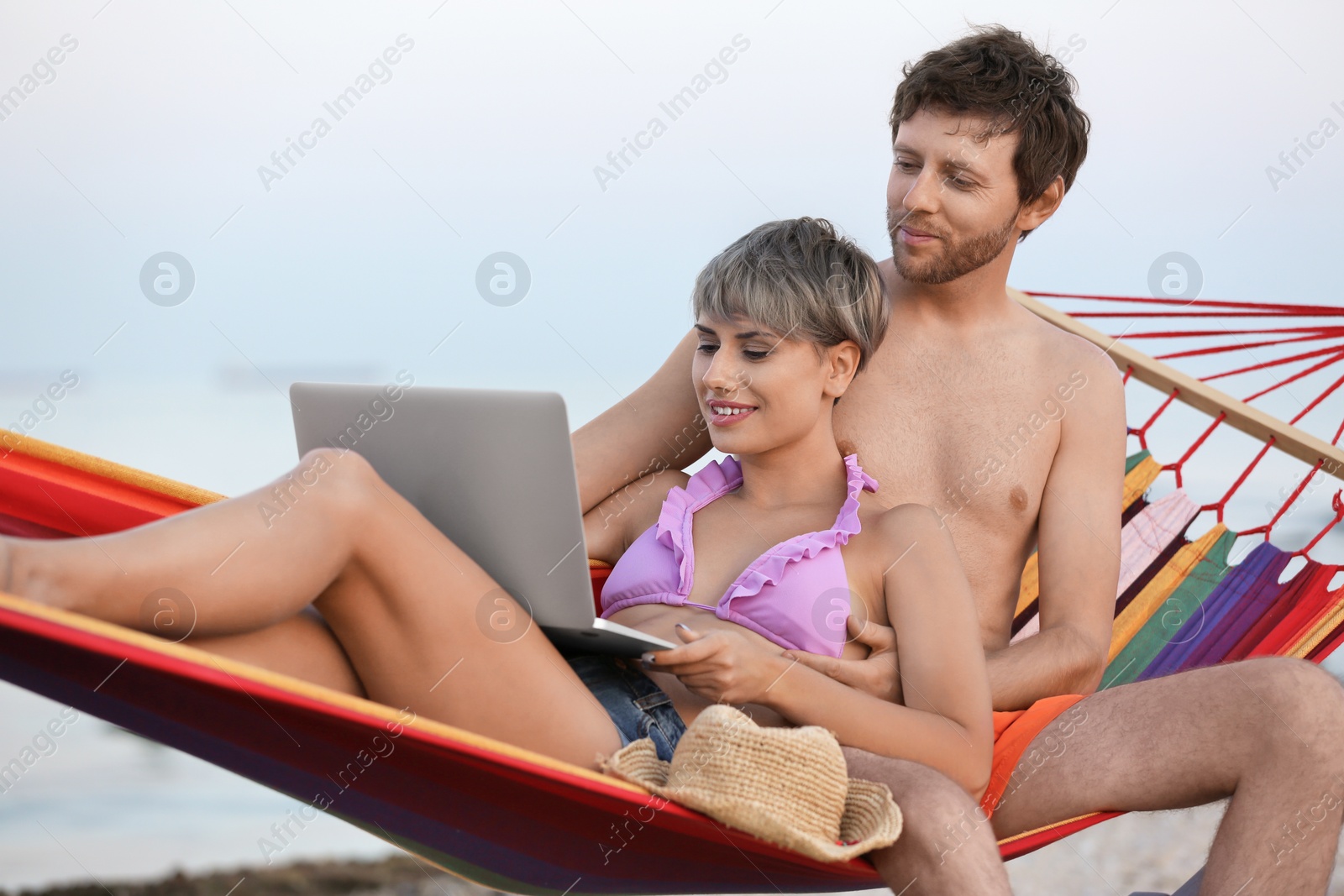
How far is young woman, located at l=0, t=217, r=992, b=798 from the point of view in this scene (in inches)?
39.5

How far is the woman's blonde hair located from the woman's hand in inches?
15.5

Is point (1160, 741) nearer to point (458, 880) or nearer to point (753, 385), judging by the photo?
point (753, 385)

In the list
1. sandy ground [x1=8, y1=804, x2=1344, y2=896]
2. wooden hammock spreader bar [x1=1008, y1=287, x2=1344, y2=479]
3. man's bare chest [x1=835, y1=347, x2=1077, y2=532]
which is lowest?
sandy ground [x1=8, y1=804, x2=1344, y2=896]

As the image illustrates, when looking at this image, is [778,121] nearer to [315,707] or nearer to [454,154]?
[454,154]

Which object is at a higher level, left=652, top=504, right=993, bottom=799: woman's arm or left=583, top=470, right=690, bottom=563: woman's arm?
left=652, top=504, right=993, bottom=799: woman's arm

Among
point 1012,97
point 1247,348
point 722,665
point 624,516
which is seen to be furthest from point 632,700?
point 1247,348

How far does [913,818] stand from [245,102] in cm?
404

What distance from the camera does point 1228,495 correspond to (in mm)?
2146

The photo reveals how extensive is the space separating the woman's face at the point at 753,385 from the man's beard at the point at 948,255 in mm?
329

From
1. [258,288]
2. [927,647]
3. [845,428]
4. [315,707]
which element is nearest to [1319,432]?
[845,428]

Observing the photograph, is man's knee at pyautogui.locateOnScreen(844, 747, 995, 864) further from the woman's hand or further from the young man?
the young man

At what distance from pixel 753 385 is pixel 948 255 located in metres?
0.45

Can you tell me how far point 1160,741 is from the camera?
1300mm

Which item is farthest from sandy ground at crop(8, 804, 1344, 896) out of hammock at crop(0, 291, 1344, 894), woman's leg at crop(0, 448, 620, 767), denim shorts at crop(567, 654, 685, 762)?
woman's leg at crop(0, 448, 620, 767)
